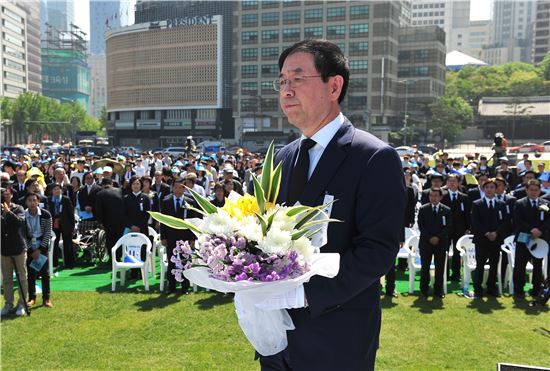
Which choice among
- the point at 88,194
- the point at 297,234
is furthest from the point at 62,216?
the point at 297,234

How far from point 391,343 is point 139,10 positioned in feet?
341

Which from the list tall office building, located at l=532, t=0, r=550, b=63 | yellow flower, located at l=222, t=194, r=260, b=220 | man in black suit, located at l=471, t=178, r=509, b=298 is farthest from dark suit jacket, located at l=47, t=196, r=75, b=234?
tall office building, located at l=532, t=0, r=550, b=63

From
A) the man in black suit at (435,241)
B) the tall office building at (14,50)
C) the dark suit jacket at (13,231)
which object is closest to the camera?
the dark suit jacket at (13,231)

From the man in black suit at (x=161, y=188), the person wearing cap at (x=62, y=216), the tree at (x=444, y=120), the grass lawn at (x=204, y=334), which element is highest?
the tree at (x=444, y=120)

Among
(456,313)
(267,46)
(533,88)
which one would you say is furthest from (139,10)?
(456,313)

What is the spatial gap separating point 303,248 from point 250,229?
0.21 m

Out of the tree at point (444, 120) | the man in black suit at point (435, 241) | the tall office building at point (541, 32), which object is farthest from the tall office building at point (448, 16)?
the man in black suit at point (435, 241)

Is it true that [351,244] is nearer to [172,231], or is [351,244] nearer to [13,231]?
[13,231]

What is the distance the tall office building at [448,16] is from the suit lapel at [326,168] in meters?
200

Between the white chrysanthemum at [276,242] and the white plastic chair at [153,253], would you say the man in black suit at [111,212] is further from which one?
the white chrysanthemum at [276,242]

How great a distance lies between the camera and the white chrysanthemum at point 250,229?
1.83m

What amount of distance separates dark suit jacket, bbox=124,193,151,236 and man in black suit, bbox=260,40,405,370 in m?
8.53

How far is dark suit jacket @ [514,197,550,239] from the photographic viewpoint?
858 centimetres

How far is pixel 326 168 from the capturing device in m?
2.24
